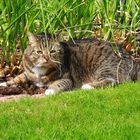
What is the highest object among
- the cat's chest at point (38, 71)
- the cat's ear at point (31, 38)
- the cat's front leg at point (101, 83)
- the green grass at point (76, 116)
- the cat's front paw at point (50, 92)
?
the cat's ear at point (31, 38)

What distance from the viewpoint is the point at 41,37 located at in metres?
7.97

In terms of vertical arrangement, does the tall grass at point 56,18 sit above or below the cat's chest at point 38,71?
above

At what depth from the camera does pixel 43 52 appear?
802cm

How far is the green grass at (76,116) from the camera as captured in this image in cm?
513

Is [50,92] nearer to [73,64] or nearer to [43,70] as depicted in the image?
[43,70]

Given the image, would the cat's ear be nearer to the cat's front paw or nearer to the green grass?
the cat's front paw

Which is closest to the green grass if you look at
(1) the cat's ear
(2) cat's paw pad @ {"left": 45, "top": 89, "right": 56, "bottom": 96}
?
(2) cat's paw pad @ {"left": 45, "top": 89, "right": 56, "bottom": 96}

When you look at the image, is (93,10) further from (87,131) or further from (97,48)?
(87,131)

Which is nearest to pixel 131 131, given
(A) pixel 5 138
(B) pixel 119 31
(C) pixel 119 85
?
(A) pixel 5 138

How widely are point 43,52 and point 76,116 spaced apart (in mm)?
2416

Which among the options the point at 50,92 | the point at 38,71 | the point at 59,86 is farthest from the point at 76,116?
the point at 38,71

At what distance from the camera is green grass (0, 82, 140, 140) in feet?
16.8

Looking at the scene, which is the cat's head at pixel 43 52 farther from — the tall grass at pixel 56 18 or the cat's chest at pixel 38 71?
the tall grass at pixel 56 18

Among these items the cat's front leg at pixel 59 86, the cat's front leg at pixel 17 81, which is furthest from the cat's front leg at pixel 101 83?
the cat's front leg at pixel 17 81
